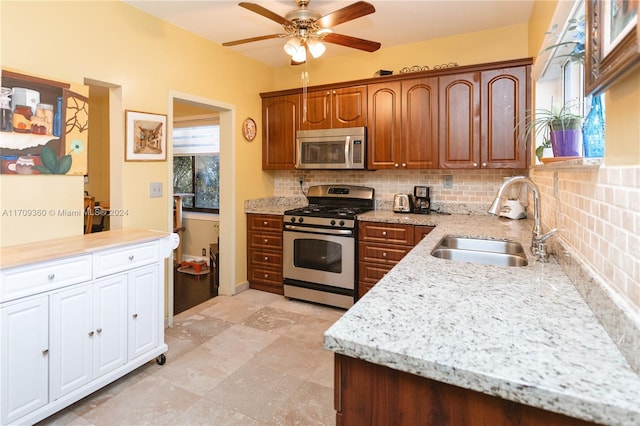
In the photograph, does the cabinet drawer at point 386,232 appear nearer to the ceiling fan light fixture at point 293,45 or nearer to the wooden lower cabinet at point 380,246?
the wooden lower cabinet at point 380,246

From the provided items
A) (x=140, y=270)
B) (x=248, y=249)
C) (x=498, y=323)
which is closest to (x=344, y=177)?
(x=248, y=249)

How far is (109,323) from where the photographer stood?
2129 mm

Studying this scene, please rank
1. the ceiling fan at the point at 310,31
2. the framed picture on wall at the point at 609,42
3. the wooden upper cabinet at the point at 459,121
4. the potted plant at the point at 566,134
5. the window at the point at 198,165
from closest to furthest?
the framed picture on wall at the point at 609,42
the potted plant at the point at 566,134
the ceiling fan at the point at 310,31
the wooden upper cabinet at the point at 459,121
the window at the point at 198,165

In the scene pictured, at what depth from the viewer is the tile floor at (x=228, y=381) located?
1.94 metres

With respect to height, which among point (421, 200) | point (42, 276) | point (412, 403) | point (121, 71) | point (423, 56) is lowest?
point (412, 403)

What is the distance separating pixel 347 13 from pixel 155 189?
2063 millimetres

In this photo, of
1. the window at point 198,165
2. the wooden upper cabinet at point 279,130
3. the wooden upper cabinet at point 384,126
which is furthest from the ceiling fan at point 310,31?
the window at point 198,165

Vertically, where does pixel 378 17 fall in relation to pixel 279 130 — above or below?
above

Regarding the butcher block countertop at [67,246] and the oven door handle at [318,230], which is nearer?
the butcher block countertop at [67,246]

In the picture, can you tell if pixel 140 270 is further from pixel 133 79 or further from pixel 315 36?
pixel 315 36

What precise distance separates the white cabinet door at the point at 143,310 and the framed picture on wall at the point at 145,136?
1.01 meters

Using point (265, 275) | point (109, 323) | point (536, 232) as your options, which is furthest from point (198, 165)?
point (536, 232)

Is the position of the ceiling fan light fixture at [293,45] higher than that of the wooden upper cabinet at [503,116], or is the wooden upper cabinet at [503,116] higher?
the ceiling fan light fixture at [293,45]

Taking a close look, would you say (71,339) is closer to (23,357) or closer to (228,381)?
(23,357)
